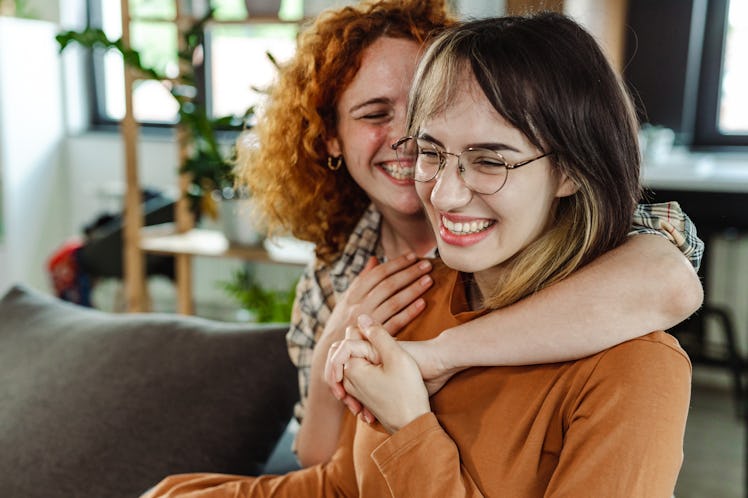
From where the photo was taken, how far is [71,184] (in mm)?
4598

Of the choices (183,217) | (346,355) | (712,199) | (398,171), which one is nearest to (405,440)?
(346,355)

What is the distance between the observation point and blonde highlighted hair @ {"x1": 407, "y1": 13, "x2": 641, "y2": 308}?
0.90 m

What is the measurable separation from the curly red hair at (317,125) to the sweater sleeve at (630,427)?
2.11 ft

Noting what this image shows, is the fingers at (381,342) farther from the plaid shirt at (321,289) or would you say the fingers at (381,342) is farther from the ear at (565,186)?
the plaid shirt at (321,289)

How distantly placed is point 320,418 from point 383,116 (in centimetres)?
52

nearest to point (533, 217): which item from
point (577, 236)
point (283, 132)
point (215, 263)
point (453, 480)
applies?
point (577, 236)

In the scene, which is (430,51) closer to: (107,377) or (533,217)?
(533,217)

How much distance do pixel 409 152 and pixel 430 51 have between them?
271 mm

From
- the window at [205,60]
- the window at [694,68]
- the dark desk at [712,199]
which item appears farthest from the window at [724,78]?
the window at [205,60]

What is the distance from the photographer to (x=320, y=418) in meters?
1.32

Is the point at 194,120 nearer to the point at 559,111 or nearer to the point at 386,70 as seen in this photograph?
the point at 386,70

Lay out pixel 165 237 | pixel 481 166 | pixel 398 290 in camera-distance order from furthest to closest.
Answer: pixel 165 237, pixel 398 290, pixel 481 166

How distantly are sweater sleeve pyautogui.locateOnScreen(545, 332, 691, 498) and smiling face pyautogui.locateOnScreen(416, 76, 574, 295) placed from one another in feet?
0.63

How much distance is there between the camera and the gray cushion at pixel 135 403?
4.35 feet
